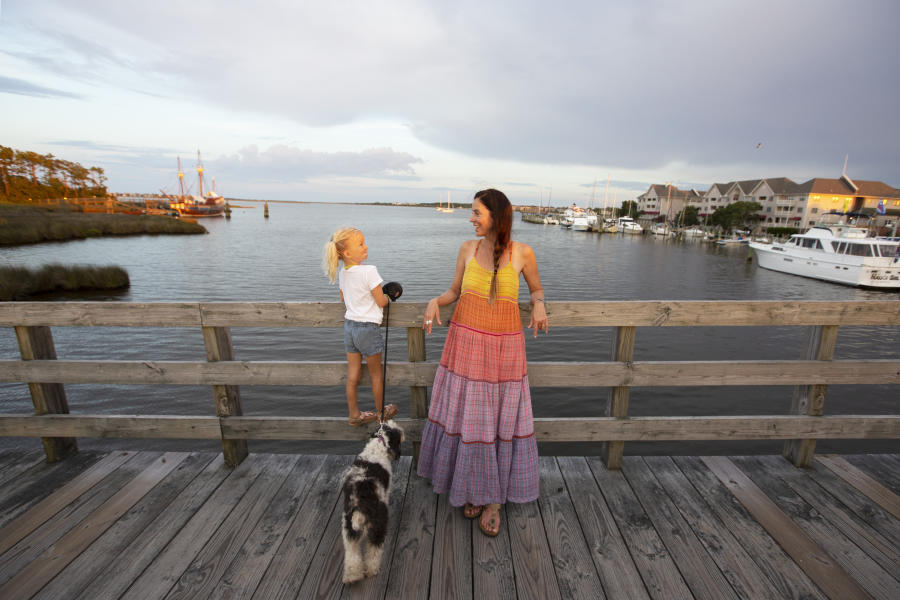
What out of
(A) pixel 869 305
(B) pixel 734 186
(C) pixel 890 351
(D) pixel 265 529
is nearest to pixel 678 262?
(C) pixel 890 351

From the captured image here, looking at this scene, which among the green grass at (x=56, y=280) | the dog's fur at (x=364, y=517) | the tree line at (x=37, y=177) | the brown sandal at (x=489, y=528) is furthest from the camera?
the tree line at (x=37, y=177)

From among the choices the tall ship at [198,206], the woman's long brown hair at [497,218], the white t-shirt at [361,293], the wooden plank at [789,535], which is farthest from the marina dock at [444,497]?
the tall ship at [198,206]

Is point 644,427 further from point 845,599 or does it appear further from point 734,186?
point 734,186

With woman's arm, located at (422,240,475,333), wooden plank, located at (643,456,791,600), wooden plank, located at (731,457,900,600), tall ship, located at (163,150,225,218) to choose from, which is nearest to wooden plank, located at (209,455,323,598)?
woman's arm, located at (422,240,475,333)

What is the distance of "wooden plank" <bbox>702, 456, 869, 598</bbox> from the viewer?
2199mm

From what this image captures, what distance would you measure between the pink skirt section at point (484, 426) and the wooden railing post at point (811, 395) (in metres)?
2.15

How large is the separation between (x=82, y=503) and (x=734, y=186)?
104 metres

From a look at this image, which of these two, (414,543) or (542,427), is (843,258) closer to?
(542,427)

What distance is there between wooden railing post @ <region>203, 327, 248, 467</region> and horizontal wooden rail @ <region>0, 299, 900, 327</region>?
124mm

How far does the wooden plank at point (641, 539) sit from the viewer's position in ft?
7.20

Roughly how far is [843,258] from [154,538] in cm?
3633

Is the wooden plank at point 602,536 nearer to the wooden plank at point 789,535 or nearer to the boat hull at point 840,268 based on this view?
the wooden plank at point 789,535

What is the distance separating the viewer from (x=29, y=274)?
1664 cm

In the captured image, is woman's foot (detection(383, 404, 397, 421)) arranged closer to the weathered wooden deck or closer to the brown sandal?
the weathered wooden deck
